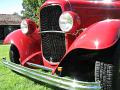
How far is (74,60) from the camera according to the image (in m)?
4.99

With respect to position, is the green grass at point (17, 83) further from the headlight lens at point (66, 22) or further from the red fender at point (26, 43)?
the headlight lens at point (66, 22)

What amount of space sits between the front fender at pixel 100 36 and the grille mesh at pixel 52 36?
0.79 metres

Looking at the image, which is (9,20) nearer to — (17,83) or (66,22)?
(17,83)

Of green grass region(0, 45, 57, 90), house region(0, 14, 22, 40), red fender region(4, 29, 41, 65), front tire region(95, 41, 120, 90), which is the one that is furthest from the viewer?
house region(0, 14, 22, 40)

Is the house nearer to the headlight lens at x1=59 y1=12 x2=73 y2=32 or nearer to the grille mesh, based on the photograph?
the grille mesh

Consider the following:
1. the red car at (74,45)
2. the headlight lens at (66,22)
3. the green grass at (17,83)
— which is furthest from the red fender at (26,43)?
the headlight lens at (66,22)

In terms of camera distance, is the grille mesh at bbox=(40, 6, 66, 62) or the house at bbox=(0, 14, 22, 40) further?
the house at bbox=(0, 14, 22, 40)

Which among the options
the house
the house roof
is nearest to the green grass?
the house

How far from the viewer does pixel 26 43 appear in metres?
6.37

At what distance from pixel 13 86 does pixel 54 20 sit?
156 centimetres

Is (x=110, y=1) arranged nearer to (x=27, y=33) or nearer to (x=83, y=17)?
(x=83, y=17)

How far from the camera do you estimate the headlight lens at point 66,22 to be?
475 cm

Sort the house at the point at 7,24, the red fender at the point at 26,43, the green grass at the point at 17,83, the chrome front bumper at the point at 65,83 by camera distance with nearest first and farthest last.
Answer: the chrome front bumper at the point at 65,83 < the green grass at the point at 17,83 < the red fender at the point at 26,43 < the house at the point at 7,24

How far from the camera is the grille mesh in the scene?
5.25m
